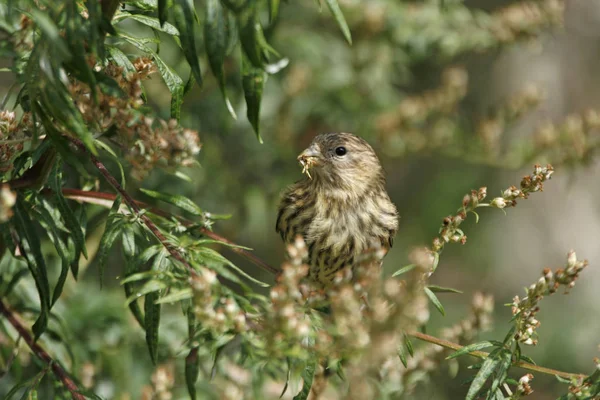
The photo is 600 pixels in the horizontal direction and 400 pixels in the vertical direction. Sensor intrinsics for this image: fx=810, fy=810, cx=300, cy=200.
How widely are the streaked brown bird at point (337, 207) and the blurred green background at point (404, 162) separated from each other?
0.65 metres

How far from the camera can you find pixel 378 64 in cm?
528

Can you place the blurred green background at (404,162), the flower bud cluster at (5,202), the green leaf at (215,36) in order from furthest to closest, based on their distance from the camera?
the blurred green background at (404,162)
the green leaf at (215,36)
the flower bud cluster at (5,202)

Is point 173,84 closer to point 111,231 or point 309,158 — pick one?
point 111,231

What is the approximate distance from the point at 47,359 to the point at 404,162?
13.9 feet

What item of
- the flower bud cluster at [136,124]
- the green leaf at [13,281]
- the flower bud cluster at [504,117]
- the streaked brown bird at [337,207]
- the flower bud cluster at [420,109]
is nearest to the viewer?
the flower bud cluster at [136,124]

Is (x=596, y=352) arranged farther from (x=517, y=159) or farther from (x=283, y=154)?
(x=283, y=154)

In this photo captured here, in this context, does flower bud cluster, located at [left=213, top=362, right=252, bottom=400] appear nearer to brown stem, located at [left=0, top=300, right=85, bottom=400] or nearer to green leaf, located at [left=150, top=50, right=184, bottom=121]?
brown stem, located at [left=0, top=300, right=85, bottom=400]

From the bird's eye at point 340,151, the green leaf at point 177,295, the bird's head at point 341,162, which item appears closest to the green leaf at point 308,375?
the green leaf at point 177,295

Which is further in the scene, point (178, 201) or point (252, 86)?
point (178, 201)

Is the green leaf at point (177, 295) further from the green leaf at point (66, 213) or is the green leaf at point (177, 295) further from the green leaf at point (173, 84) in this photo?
the green leaf at point (173, 84)

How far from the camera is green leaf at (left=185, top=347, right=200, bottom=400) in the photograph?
2.30 m

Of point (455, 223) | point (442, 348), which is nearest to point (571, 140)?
point (442, 348)

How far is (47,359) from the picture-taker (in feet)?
8.15

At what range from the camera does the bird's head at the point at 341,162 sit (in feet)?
13.1
